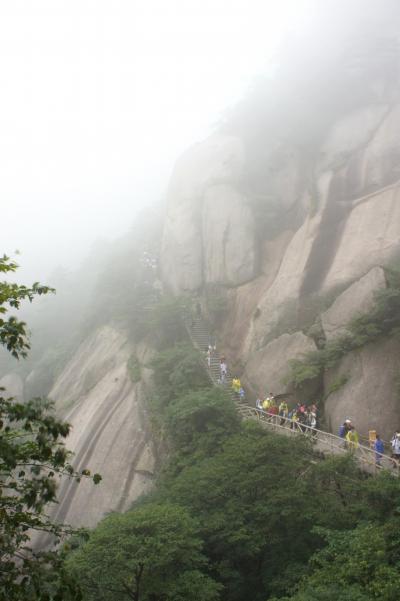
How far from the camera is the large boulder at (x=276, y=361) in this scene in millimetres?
21594

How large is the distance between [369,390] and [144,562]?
1034cm

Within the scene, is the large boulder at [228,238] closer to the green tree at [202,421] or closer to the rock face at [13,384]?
the green tree at [202,421]

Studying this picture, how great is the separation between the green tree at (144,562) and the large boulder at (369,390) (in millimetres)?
8084

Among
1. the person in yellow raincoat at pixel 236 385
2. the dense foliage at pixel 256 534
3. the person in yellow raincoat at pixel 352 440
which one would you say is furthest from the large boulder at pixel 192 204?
the dense foliage at pixel 256 534

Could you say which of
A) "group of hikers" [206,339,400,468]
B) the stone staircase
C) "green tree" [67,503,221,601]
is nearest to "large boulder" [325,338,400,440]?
"group of hikers" [206,339,400,468]

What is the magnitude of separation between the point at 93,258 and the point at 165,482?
4478cm

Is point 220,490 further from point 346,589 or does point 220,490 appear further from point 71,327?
point 71,327

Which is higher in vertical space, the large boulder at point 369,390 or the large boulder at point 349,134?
the large boulder at point 349,134

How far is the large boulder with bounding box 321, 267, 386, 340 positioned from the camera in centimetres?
2044

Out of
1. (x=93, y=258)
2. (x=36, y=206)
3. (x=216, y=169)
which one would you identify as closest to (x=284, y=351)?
(x=216, y=169)

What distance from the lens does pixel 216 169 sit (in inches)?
1394

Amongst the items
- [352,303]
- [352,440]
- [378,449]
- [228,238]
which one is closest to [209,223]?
[228,238]

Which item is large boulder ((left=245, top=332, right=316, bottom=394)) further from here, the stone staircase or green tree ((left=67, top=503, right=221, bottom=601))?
green tree ((left=67, top=503, right=221, bottom=601))

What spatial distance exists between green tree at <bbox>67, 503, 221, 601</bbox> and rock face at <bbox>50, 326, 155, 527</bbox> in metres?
8.83
